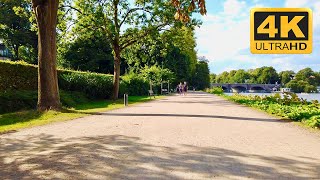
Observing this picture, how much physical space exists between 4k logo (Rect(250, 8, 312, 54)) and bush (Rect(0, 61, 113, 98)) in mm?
13774

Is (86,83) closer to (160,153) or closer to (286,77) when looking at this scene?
(160,153)

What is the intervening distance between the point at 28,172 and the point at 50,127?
5331mm

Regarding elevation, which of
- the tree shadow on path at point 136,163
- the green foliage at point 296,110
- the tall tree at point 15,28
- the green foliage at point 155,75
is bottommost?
the tree shadow on path at point 136,163

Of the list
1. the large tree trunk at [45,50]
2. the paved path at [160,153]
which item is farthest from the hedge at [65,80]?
the paved path at [160,153]

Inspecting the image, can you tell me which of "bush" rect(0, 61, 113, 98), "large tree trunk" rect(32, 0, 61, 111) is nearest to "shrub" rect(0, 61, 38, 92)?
"bush" rect(0, 61, 113, 98)

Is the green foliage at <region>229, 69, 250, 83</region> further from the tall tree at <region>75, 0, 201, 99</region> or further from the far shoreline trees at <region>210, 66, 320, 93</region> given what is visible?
the tall tree at <region>75, 0, 201, 99</region>

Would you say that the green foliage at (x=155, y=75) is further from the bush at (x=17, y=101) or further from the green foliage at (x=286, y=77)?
the green foliage at (x=286, y=77)

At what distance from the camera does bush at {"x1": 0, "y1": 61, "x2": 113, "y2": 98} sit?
19172mm

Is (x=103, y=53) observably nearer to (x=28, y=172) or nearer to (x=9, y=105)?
(x=9, y=105)

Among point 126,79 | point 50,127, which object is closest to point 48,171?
point 50,127

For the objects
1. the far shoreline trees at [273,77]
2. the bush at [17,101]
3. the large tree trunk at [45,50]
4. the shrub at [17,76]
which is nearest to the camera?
the large tree trunk at [45,50]

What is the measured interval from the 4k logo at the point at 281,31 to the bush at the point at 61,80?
45.2 feet

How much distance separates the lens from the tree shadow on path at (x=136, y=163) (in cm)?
496

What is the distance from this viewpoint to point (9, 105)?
56.3 feet
